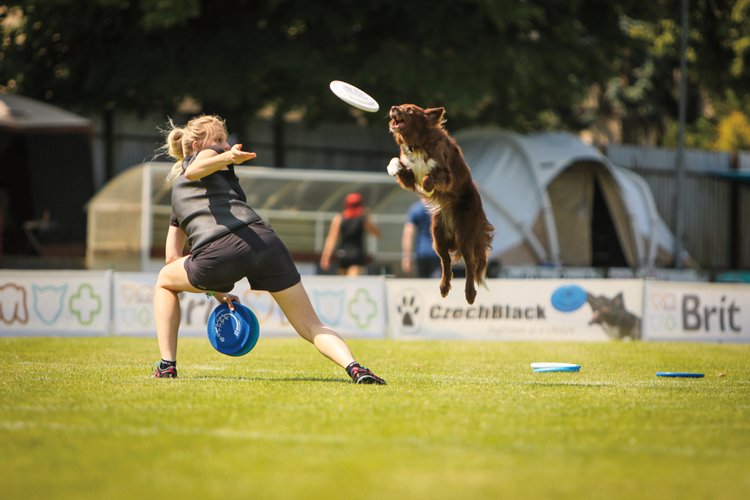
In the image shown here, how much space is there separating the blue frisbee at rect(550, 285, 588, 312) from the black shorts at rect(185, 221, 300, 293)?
734 cm

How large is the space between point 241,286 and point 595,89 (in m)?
26.3

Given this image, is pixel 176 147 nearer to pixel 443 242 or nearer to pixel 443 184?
pixel 443 184

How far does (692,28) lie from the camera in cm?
2622

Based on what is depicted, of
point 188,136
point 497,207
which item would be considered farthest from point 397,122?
point 497,207

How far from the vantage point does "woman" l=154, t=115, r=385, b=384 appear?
7.19 metres

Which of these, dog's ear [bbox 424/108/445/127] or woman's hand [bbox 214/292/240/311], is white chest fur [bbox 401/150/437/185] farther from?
woman's hand [bbox 214/292/240/311]

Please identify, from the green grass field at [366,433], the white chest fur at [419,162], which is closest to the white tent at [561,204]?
the green grass field at [366,433]

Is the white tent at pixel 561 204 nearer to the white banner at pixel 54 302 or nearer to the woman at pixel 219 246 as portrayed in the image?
the white banner at pixel 54 302

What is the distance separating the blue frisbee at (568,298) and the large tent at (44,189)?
422 inches

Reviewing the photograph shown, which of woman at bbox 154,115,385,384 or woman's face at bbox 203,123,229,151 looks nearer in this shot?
woman at bbox 154,115,385,384

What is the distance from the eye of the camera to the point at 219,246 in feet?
23.6

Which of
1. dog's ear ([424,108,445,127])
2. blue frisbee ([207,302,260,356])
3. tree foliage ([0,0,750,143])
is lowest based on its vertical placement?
blue frisbee ([207,302,260,356])

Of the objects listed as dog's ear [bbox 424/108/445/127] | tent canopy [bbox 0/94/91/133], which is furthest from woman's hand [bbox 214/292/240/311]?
tent canopy [bbox 0/94/91/133]

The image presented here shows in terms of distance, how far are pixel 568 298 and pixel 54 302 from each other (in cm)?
634
